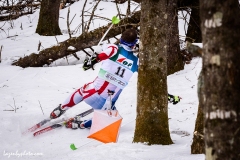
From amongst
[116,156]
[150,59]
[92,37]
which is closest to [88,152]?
[116,156]

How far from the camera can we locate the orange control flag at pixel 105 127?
5.49 meters

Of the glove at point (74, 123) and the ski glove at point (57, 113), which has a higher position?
the ski glove at point (57, 113)

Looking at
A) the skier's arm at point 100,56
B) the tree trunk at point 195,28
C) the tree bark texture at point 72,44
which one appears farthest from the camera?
the tree trunk at point 195,28

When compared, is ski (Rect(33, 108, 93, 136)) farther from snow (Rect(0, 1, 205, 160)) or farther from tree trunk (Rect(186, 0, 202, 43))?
tree trunk (Rect(186, 0, 202, 43))

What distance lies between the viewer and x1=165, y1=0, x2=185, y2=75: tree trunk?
315 inches

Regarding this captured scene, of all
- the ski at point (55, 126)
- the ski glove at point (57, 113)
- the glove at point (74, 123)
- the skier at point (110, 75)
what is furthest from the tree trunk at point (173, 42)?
the ski glove at point (57, 113)

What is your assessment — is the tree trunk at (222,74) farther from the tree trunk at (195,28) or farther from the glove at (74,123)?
the tree trunk at (195,28)

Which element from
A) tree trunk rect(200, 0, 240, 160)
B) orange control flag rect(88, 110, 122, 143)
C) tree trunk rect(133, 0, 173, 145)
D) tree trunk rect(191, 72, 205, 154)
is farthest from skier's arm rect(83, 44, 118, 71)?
tree trunk rect(200, 0, 240, 160)

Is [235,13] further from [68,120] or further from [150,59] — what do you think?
[68,120]

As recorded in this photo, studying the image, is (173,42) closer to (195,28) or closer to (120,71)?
(195,28)

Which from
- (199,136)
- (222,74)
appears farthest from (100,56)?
(222,74)

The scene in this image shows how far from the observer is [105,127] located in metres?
5.51

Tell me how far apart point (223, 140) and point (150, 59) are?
2.52 meters

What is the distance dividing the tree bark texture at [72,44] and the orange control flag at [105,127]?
Answer: 3.61 metres
